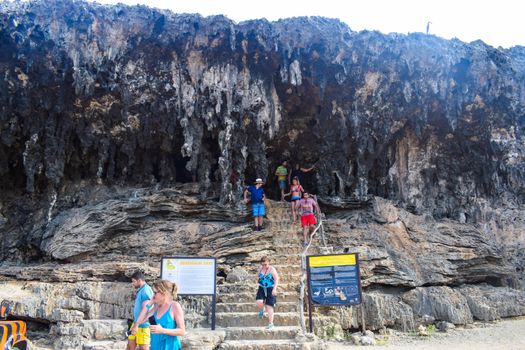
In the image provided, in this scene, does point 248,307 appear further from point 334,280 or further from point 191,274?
point 334,280

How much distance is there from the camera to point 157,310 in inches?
187

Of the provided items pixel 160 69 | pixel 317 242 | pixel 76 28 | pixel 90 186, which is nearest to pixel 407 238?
pixel 317 242

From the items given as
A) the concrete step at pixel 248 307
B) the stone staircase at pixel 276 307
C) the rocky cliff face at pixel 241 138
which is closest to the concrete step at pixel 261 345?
the stone staircase at pixel 276 307

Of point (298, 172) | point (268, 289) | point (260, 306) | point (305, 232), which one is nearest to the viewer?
point (268, 289)

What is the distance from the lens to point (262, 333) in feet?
26.6

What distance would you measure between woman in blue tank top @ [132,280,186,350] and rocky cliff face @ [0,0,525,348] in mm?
7145

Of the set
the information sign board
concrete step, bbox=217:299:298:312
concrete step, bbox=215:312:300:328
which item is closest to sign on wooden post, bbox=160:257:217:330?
the information sign board

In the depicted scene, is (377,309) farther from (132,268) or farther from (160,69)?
(160,69)

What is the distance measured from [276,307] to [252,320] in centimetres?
69

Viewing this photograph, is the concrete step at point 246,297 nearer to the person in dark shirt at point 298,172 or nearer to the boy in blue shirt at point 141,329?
the boy in blue shirt at point 141,329

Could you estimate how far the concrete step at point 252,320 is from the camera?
8.79 meters

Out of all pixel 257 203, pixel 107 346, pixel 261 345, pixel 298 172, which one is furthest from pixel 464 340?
pixel 298 172

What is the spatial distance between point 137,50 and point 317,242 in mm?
7564

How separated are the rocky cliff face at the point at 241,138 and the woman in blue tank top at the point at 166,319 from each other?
7145 millimetres
